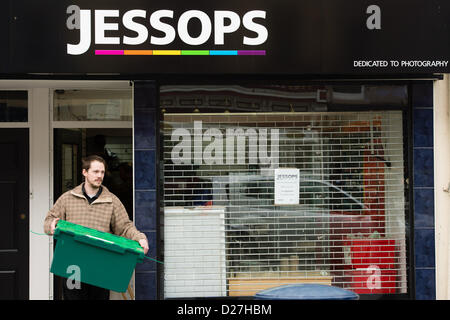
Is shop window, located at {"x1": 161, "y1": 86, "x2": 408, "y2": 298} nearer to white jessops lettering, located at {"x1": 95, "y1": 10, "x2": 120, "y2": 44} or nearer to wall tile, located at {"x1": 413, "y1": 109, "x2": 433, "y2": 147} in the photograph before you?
wall tile, located at {"x1": 413, "y1": 109, "x2": 433, "y2": 147}

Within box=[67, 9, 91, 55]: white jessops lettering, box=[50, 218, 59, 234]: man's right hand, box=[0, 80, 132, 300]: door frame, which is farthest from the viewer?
box=[0, 80, 132, 300]: door frame

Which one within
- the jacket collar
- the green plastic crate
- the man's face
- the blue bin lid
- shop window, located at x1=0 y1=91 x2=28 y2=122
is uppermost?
shop window, located at x1=0 y1=91 x2=28 y2=122

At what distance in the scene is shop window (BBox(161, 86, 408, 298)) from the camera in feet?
19.3

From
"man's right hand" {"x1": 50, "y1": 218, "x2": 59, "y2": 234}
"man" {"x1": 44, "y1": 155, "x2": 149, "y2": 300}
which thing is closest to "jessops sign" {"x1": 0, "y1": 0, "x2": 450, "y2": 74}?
"man" {"x1": 44, "y1": 155, "x2": 149, "y2": 300}

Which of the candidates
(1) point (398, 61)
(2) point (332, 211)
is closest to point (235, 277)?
(2) point (332, 211)

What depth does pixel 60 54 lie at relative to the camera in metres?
5.30

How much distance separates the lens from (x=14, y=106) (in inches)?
249

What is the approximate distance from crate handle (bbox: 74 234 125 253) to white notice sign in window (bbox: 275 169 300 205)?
219 centimetres

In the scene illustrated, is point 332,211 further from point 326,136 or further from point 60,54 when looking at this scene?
point 60,54

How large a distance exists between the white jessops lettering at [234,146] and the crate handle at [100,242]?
1754 millimetres

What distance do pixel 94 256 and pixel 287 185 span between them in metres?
2.47

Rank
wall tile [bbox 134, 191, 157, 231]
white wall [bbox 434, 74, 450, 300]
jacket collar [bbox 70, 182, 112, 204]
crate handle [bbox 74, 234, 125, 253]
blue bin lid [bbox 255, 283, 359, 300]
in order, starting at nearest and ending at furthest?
blue bin lid [bbox 255, 283, 359, 300] < crate handle [bbox 74, 234, 125, 253] < jacket collar [bbox 70, 182, 112, 204] < wall tile [bbox 134, 191, 157, 231] < white wall [bbox 434, 74, 450, 300]

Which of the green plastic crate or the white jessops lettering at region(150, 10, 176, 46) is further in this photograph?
the white jessops lettering at region(150, 10, 176, 46)

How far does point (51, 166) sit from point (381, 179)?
13.6 feet
